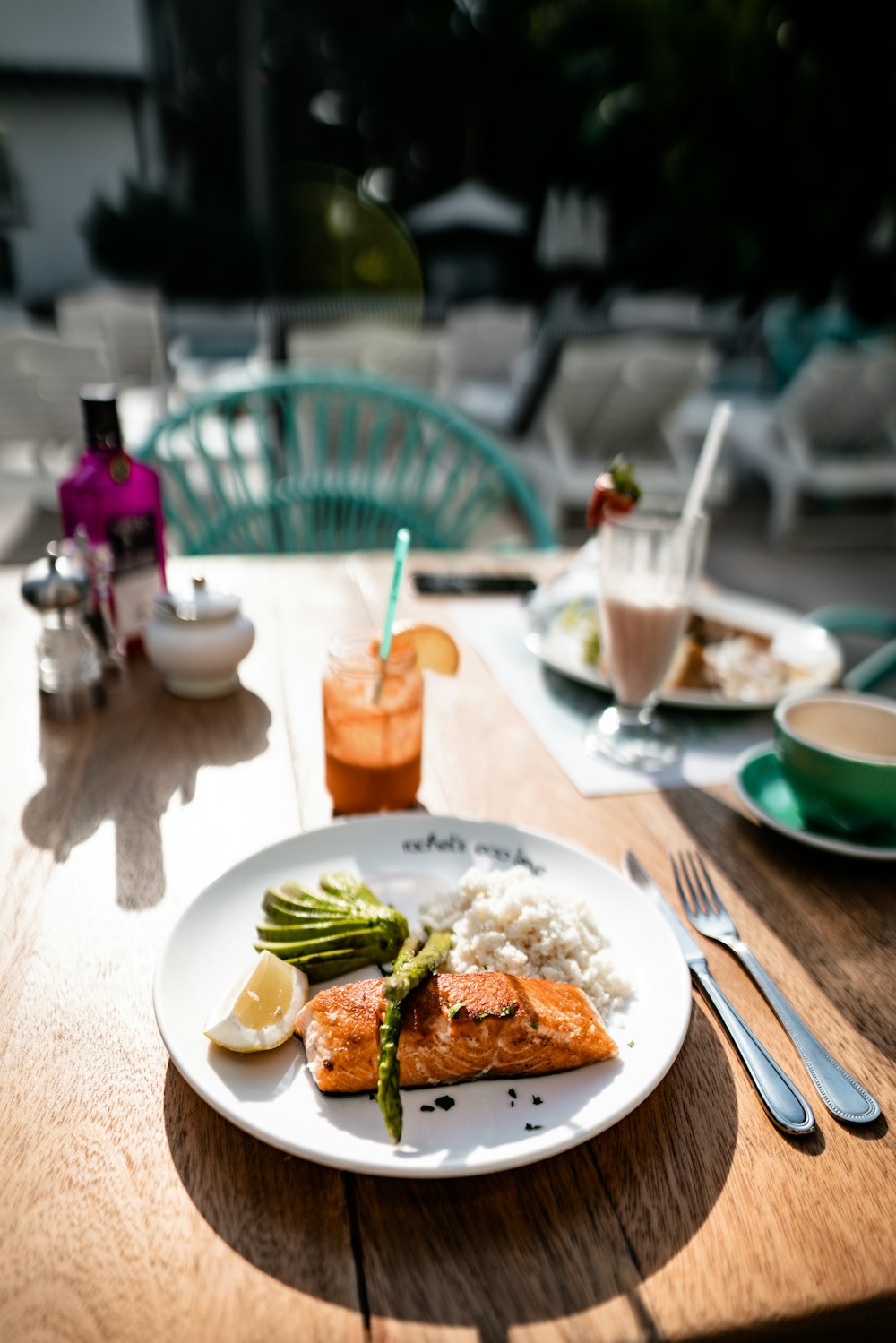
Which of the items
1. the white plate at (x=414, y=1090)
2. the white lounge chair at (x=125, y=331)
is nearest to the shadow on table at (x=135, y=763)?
the white plate at (x=414, y=1090)

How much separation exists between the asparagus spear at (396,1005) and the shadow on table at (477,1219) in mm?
44

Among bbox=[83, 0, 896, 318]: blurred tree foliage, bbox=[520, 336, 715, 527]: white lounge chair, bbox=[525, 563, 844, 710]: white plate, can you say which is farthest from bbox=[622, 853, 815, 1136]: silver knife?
bbox=[83, 0, 896, 318]: blurred tree foliage

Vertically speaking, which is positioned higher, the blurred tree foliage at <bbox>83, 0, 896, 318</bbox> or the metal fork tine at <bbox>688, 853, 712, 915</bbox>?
the blurred tree foliage at <bbox>83, 0, 896, 318</bbox>

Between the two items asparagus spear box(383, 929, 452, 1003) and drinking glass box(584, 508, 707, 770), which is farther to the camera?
drinking glass box(584, 508, 707, 770)

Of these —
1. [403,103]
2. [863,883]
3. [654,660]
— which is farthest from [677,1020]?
[403,103]

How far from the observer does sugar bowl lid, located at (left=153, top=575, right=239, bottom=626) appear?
1091 millimetres

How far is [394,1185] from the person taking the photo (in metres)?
0.53

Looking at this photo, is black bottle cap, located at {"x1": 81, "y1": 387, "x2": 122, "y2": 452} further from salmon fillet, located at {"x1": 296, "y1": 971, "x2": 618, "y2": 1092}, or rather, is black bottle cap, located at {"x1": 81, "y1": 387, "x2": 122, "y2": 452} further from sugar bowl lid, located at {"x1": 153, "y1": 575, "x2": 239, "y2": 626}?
salmon fillet, located at {"x1": 296, "y1": 971, "x2": 618, "y2": 1092}

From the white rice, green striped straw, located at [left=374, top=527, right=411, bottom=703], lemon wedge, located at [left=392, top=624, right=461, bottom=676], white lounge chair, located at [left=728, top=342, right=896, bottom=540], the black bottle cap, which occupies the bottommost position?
white lounge chair, located at [left=728, top=342, right=896, bottom=540]

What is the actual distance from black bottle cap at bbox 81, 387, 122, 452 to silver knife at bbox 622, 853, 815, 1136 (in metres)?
0.84

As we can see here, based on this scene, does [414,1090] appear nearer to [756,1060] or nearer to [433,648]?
[756,1060]

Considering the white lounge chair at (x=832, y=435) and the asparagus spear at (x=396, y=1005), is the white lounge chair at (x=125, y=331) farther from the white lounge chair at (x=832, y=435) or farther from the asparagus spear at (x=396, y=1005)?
the asparagus spear at (x=396, y=1005)

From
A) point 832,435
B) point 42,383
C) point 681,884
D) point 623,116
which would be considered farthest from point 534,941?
point 623,116

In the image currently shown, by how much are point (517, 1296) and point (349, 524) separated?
1657mm
